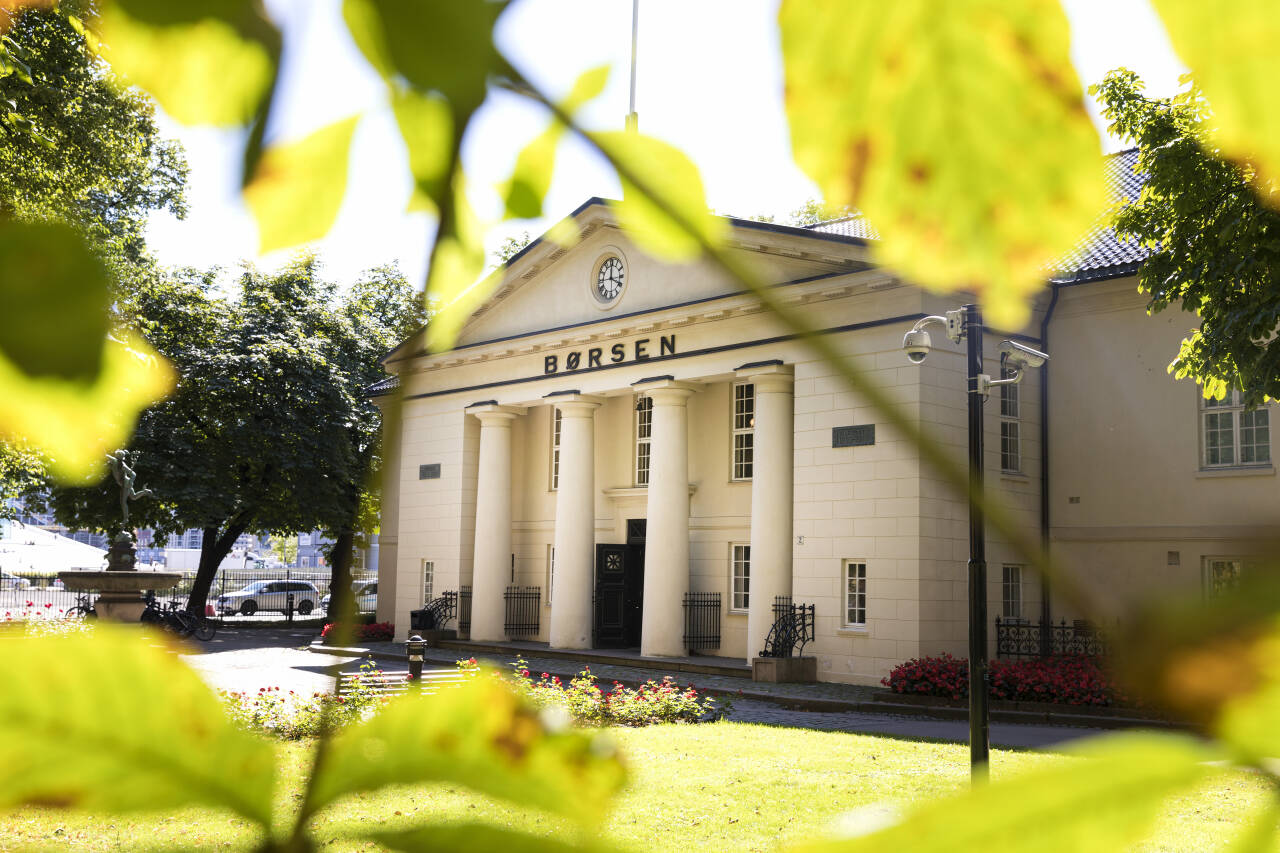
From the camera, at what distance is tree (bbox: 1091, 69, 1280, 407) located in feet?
19.6

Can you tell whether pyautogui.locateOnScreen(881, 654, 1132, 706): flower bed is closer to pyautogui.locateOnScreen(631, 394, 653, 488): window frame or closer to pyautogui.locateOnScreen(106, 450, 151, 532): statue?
pyautogui.locateOnScreen(631, 394, 653, 488): window frame

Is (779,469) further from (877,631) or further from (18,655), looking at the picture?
(18,655)

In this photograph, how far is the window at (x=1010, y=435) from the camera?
17.4 m

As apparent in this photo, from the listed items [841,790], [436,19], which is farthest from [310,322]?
[841,790]

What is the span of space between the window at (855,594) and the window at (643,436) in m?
6.01

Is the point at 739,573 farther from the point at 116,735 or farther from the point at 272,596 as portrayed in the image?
the point at 272,596

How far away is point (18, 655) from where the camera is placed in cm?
21

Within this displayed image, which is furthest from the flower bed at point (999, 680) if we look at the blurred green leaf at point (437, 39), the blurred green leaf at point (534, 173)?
the blurred green leaf at point (437, 39)

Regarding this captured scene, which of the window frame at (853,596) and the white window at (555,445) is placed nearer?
the window frame at (853,596)

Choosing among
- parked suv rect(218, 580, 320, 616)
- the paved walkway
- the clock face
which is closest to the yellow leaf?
the paved walkway

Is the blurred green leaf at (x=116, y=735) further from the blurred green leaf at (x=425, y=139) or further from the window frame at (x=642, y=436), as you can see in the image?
the window frame at (x=642, y=436)

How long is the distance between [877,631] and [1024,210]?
56.7 feet

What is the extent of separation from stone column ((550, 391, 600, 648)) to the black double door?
0.47m

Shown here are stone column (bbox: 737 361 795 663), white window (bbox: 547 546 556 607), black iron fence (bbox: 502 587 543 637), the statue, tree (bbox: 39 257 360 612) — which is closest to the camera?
the statue
